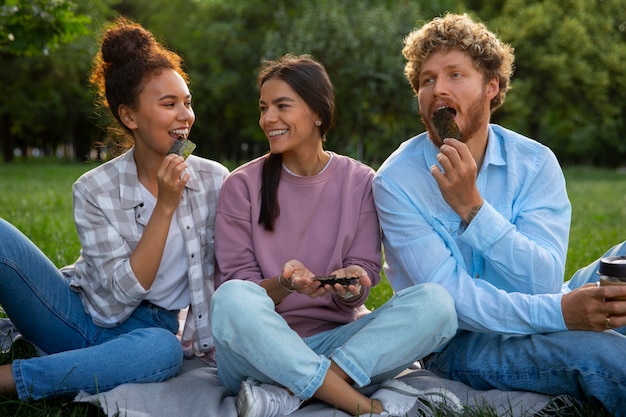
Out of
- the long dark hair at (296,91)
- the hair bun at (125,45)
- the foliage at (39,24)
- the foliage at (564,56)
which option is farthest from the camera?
the foliage at (564,56)

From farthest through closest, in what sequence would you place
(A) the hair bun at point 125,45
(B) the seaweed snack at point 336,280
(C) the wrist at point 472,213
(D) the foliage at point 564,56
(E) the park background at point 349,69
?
(D) the foliage at point 564,56 < (E) the park background at point 349,69 < (A) the hair bun at point 125,45 < (C) the wrist at point 472,213 < (B) the seaweed snack at point 336,280

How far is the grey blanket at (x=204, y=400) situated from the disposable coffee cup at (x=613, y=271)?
23.1 inches

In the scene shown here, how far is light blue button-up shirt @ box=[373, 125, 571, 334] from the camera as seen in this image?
3.16m

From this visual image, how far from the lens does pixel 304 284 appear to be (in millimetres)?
3059

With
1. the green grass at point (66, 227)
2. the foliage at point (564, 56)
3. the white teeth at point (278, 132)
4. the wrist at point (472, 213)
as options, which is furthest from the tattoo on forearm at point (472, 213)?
the foliage at point (564, 56)

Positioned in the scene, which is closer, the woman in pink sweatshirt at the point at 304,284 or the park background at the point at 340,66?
the woman in pink sweatshirt at the point at 304,284

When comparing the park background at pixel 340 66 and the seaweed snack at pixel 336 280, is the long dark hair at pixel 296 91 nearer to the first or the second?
the seaweed snack at pixel 336 280

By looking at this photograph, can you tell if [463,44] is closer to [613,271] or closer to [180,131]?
[613,271]

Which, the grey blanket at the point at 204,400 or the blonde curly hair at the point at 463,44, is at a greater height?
the blonde curly hair at the point at 463,44

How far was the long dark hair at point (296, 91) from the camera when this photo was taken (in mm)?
3500

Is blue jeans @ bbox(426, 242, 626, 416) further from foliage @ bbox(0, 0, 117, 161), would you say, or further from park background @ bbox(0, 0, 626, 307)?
park background @ bbox(0, 0, 626, 307)

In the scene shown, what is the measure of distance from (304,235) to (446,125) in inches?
33.9

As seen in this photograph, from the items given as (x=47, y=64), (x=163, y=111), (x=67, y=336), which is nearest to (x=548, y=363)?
(x=163, y=111)

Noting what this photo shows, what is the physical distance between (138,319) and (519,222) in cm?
193
